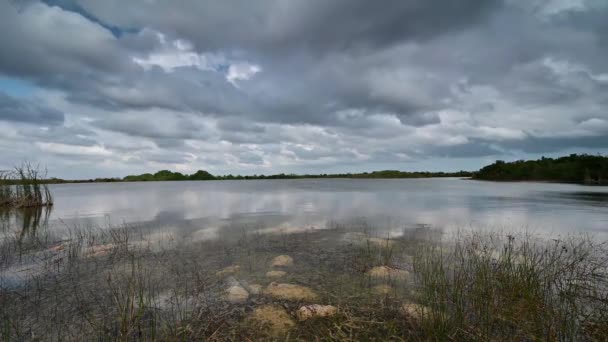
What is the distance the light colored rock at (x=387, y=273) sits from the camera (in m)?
7.29

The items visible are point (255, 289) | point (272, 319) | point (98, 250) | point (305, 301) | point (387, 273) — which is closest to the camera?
point (272, 319)

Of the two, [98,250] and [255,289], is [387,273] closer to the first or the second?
[255,289]

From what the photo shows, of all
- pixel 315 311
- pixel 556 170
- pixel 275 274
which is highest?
pixel 556 170

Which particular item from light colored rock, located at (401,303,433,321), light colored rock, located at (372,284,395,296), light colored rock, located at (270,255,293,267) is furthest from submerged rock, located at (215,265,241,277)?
light colored rock, located at (401,303,433,321)

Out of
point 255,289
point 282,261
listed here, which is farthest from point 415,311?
point 282,261

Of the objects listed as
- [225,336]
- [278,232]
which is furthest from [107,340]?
[278,232]

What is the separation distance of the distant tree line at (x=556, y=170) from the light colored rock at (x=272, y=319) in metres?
96.3

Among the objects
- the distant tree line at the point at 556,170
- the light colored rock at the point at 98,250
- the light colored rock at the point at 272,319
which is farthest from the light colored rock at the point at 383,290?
the distant tree line at the point at 556,170

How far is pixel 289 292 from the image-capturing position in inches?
247

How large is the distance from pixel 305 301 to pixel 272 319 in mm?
1001

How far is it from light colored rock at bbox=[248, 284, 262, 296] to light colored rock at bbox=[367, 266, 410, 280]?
2971 millimetres

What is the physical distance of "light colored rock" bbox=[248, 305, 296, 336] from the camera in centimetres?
484

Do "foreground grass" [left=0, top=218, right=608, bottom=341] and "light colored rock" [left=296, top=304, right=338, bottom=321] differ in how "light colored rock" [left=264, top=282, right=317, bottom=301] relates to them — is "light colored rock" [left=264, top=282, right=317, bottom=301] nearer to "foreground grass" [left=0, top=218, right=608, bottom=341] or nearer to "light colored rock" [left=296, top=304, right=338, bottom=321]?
"foreground grass" [left=0, top=218, right=608, bottom=341]

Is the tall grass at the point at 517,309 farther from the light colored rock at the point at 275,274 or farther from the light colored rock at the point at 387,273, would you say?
the light colored rock at the point at 275,274
